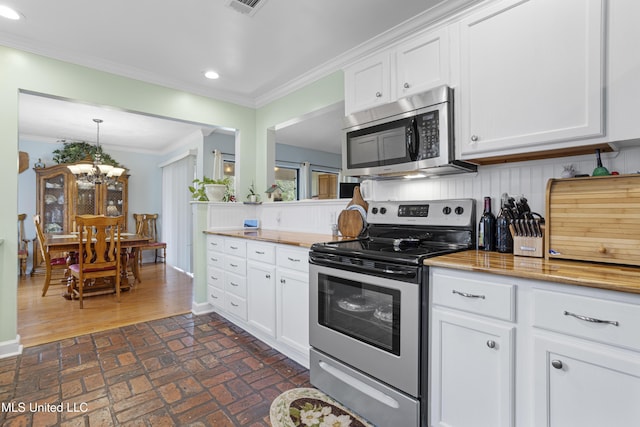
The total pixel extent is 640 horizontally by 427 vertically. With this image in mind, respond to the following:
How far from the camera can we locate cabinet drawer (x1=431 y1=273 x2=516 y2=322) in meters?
1.25

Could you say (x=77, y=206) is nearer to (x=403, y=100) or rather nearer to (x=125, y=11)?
(x=125, y=11)

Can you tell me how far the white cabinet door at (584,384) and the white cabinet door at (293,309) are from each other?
1350mm

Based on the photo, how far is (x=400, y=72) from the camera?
203 centimetres

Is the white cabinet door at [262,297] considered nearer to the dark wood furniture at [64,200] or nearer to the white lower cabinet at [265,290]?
the white lower cabinet at [265,290]

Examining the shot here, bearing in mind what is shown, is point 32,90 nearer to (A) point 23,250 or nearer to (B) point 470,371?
(B) point 470,371

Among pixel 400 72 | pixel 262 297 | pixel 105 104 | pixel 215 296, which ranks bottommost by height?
pixel 215 296

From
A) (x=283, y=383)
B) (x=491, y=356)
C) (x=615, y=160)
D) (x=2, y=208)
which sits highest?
(x=615, y=160)

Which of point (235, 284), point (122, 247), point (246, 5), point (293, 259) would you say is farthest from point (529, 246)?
point (122, 247)

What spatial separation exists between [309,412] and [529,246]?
4.73 feet

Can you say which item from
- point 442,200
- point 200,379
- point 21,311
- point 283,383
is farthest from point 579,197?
point 21,311

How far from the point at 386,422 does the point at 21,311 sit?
3981 millimetres

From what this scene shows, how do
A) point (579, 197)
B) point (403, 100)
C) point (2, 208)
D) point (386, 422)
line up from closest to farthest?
point (579, 197), point (386, 422), point (403, 100), point (2, 208)

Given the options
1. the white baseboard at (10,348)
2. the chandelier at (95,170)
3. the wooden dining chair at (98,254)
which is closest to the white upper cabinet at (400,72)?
the white baseboard at (10,348)

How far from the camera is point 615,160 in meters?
1.49
